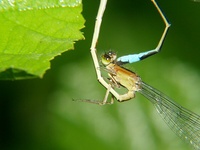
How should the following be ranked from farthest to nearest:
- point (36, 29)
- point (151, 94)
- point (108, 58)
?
1. point (151, 94)
2. point (108, 58)
3. point (36, 29)

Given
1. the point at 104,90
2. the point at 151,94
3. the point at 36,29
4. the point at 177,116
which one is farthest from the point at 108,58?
the point at 104,90

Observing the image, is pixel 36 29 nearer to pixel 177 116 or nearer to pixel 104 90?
pixel 177 116

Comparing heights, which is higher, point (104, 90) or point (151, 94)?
point (104, 90)

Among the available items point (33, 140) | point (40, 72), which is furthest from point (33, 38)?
point (33, 140)

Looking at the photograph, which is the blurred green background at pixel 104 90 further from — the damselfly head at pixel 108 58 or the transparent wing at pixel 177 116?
the damselfly head at pixel 108 58

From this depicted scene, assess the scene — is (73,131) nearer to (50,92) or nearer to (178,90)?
(50,92)

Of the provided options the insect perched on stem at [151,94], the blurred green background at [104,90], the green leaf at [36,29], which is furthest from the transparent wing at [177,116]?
the green leaf at [36,29]
